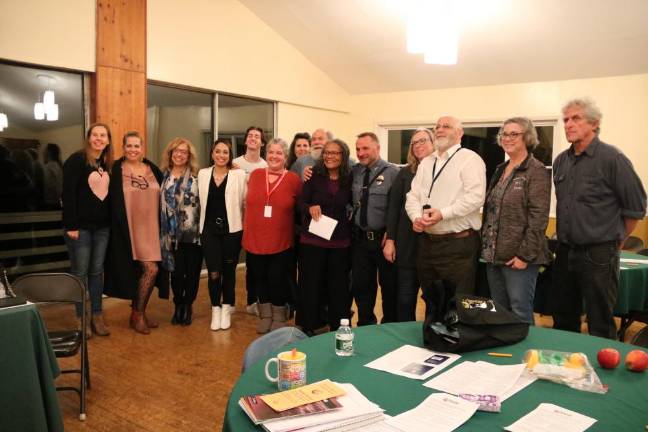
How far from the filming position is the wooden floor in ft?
9.02

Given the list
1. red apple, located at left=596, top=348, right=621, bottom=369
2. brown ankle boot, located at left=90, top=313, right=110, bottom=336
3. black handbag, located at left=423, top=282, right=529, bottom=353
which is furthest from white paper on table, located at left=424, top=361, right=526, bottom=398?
brown ankle boot, located at left=90, top=313, right=110, bottom=336

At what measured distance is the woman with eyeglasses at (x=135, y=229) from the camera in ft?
13.2

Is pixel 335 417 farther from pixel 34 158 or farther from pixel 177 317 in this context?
pixel 34 158

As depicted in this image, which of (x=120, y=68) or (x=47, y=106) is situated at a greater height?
(x=120, y=68)

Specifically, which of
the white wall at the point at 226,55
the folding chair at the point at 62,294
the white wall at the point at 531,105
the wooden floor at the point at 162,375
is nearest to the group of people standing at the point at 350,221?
the wooden floor at the point at 162,375

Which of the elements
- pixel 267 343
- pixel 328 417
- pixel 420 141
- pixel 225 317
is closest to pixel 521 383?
pixel 328 417

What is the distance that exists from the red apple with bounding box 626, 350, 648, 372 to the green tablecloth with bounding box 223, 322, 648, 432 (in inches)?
0.7

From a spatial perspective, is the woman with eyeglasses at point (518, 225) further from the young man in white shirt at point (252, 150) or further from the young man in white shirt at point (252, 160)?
the young man in white shirt at point (252, 150)

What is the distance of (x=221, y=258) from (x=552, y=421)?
3.19 meters

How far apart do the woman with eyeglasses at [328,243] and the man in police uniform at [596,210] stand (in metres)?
1.46

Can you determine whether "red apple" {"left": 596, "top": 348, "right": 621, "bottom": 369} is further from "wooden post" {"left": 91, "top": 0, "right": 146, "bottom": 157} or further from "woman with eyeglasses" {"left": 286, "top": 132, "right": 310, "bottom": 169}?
"wooden post" {"left": 91, "top": 0, "right": 146, "bottom": 157}

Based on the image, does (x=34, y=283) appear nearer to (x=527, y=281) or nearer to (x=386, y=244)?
(x=386, y=244)

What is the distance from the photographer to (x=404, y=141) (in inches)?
302

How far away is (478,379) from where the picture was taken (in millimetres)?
1590
